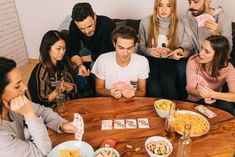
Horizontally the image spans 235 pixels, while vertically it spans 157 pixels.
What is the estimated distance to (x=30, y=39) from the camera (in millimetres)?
4555

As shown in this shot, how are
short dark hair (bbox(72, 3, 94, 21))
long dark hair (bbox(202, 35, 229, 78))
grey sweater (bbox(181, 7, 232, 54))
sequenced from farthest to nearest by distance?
grey sweater (bbox(181, 7, 232, 54)), short dark hair (bbox(72, 3, 94, 21)), long dark hair (bbox(202, 35, 229, 78))

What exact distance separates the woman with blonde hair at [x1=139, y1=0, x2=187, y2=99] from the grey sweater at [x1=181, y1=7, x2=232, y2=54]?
0.28ft

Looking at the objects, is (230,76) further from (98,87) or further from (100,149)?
(100,149)

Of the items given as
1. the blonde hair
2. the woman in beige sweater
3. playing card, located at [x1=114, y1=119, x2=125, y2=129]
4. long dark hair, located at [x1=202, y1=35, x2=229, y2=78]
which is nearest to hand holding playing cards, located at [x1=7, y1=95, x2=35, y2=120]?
the woman in beige sweater

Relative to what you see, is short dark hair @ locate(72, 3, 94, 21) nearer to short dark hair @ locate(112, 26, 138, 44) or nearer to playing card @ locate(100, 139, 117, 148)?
short dark hair @ locate(112, 26, 138, 44)

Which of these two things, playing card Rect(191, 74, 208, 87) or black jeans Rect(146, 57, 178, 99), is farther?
black jeans Rect(146, 57, 178, 99)

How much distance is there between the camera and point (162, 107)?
1.75 metres

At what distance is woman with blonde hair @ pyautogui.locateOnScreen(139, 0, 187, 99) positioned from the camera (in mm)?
2605

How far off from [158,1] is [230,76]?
1.02 m

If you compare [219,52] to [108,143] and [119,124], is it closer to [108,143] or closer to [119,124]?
[119,124]

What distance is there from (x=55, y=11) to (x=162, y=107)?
307 centimetres

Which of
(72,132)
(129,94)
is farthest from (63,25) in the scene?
(72,132)

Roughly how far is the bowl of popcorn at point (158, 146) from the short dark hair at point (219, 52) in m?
1.05

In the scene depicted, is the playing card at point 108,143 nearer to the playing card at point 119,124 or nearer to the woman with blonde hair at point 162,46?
the playing card at point 119,124
